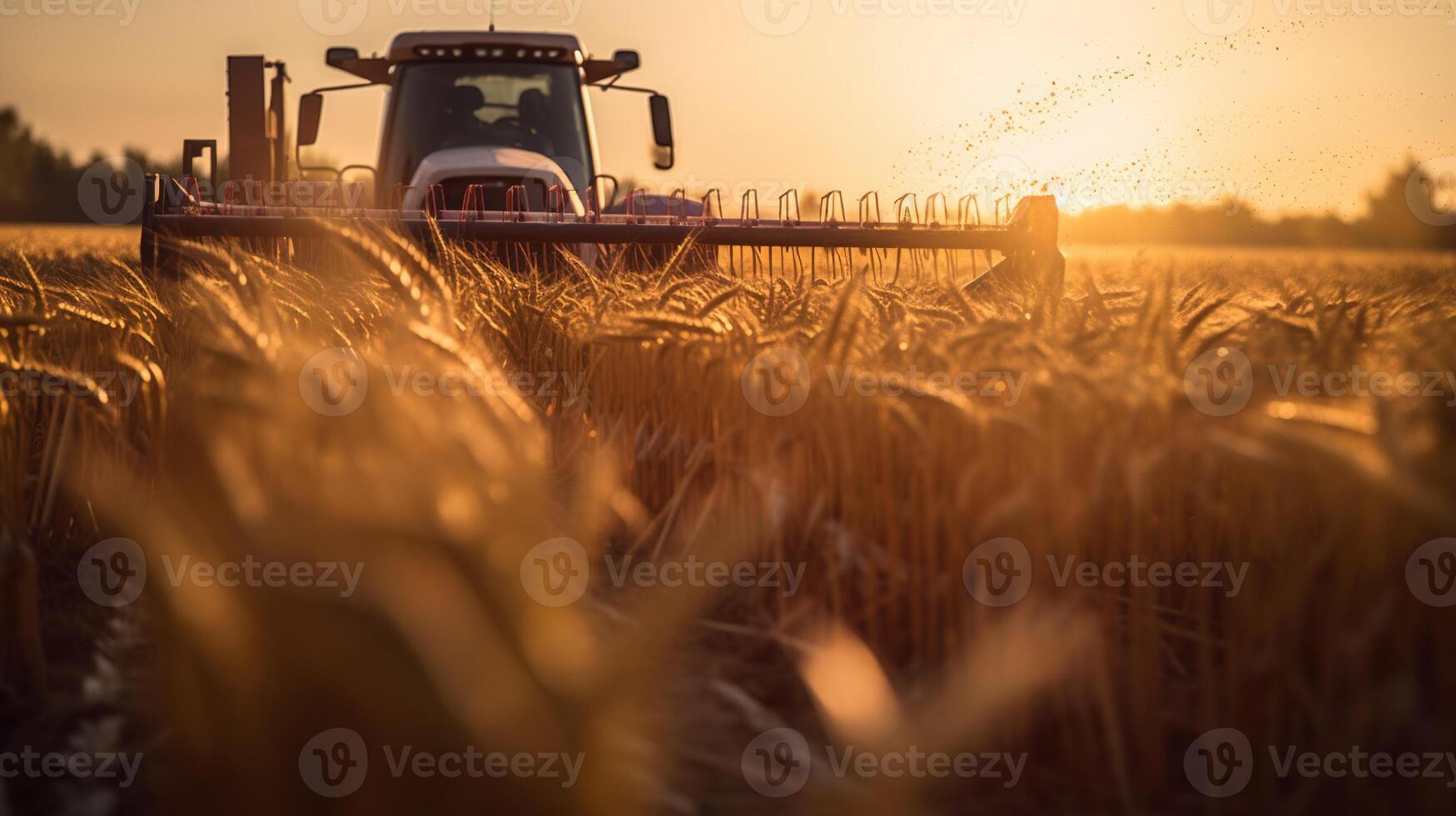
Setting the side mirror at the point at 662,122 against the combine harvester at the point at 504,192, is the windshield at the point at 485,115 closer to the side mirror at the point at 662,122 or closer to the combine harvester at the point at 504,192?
the combine harvester at the point at 504,192

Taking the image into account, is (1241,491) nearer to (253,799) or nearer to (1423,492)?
(1423,492)

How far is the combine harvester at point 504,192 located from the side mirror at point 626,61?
1 cm

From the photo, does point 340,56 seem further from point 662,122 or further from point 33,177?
point 33,177

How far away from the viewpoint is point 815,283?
158 inches

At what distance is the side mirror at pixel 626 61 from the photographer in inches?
312

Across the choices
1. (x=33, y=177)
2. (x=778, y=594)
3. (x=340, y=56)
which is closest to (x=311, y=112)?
(x=340, y=56)

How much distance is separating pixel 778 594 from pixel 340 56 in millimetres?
7394

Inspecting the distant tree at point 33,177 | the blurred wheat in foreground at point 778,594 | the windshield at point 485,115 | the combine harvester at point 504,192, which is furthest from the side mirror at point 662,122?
the distant tree at point 33,177

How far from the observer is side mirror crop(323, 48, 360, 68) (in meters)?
8.20

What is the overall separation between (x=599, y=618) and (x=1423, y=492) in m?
1.35

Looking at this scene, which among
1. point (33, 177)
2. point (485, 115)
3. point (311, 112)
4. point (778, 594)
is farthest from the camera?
point (33, 177)

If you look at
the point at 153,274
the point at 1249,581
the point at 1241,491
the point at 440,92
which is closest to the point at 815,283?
the point at 1241,491

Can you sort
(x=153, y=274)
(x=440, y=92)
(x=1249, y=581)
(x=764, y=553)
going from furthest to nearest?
(x=440, y=92)
(x=153, y=274)
(x=764, y=553)
(x=1249, y=581)

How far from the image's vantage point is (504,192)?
25.4ft
